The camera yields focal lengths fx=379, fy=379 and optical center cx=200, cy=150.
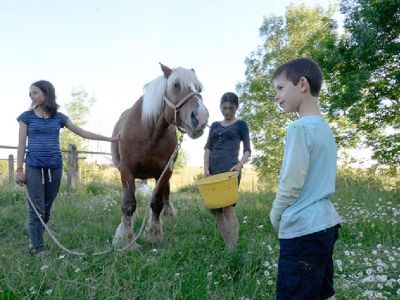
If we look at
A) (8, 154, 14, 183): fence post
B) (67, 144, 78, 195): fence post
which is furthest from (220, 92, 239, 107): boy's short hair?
(8, 154, 14, 183): fence post

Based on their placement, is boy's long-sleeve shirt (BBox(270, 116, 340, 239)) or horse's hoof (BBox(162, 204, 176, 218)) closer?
boy's long-sleeve shirt (BBox(270, 116, 340, 239))

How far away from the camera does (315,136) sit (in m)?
1.69

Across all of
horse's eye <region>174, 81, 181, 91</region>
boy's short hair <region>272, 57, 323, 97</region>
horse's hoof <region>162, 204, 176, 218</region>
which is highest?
horse's eye <region>174, 81, 181, 91</region>

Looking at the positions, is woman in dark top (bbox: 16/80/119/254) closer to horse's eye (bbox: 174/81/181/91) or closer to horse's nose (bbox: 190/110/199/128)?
horse's eye (bbox: 174/81/181/91)

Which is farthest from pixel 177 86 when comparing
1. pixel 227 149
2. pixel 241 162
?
pixel 241 162

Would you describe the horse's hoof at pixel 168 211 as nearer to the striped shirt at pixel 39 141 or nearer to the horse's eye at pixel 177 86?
the striped shirt at pixel 39 141

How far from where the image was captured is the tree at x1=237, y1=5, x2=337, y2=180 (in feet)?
73.4

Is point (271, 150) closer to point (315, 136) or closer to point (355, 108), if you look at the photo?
point (355, 108)

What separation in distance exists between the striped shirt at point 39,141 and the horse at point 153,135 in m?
0.89

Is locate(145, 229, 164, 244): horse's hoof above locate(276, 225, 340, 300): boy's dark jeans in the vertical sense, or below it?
below

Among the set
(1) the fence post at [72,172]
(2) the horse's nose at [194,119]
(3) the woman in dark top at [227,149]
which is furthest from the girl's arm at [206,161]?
(1) the fence post at [72,172]

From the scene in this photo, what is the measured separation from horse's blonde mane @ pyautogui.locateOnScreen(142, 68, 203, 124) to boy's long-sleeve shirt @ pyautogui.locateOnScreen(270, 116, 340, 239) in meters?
2.20

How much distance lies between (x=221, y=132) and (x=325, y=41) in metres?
10.7

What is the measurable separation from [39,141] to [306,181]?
2.93m
